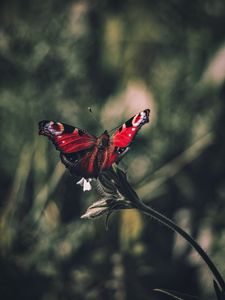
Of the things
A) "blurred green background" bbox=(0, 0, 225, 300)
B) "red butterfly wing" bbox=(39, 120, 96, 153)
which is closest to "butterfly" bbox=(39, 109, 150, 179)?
"red butterfly wing" bbox=(39, 120, 96, 153)

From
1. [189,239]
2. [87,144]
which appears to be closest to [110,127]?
[87,144]

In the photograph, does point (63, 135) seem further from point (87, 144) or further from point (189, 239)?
point (189, 239)

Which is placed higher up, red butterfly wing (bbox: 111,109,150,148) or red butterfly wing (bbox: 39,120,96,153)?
red butterfly wing (bbox: 39,120,96,153)

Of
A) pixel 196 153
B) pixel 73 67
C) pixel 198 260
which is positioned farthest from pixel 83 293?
pixel 73 67

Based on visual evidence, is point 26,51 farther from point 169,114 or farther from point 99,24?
point 169,114

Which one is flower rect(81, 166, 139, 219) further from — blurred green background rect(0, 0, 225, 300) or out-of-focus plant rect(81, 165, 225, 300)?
blurred green background rect(0, 0, 225, 300)

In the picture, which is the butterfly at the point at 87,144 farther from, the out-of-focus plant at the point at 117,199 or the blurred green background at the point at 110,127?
the blurred green background at the point at 110,127

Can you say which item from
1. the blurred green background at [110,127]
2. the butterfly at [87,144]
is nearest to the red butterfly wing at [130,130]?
the butterfly at [87,144]
